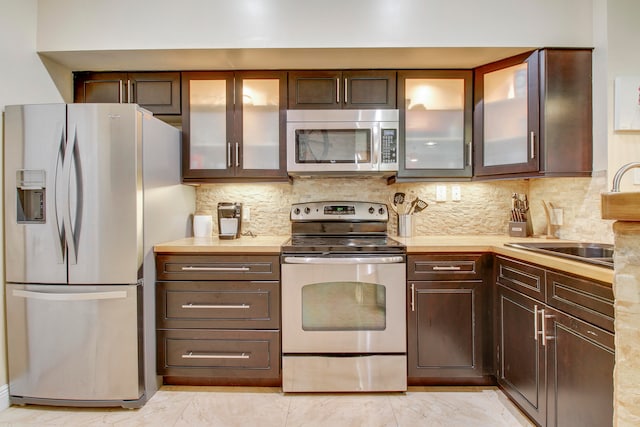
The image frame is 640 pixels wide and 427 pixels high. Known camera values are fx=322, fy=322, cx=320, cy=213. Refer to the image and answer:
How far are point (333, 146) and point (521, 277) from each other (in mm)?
1390

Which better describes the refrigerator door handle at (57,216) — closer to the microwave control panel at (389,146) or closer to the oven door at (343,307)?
the oven door at (343,307)

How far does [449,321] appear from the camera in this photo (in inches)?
79.7

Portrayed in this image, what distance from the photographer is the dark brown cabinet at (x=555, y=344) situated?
1226mm

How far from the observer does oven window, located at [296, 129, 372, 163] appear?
226cm

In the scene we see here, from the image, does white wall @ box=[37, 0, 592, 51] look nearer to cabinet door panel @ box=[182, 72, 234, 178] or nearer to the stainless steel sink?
cabinet door panel @ box=[182, 72, 234, 178]

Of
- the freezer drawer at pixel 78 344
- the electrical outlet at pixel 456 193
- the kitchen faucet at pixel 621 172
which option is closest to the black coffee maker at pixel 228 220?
the freezer drawer at pixel 78 344

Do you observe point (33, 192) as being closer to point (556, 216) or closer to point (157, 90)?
point (157, 90)

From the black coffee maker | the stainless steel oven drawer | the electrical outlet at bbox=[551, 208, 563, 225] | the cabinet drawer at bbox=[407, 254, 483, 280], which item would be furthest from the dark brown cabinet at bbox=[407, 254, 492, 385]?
the black coffee maker

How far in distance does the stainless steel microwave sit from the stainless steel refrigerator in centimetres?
98

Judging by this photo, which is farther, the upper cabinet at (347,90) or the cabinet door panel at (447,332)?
the upper cabinet at (347,90)

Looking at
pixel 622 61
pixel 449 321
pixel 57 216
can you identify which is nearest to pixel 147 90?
pixel 57 216

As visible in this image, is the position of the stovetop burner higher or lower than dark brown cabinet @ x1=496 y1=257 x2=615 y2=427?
higher

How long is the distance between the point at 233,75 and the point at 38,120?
3.96 ft

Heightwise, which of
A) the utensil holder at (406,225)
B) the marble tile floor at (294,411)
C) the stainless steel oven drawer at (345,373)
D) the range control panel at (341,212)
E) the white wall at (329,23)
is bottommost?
the marble tile floor at (294,411)
